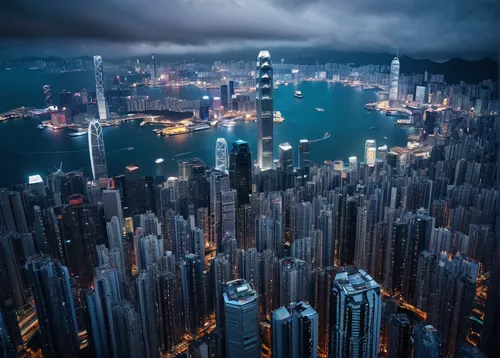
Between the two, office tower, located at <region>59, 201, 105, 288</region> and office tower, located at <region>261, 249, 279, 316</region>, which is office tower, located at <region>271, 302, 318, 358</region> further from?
office tower, located at <region>59, 201, 105, 288</region>

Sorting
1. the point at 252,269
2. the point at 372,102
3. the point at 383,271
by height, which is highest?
the point at 372,102

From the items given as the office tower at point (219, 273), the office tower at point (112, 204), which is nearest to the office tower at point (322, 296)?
the office tower at point (219, 273)

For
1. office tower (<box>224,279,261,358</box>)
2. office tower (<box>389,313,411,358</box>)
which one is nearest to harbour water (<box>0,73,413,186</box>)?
office tower (<box>224,279,261,358</box>)

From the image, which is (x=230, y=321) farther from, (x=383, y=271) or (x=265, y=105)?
(x=265, y=105)

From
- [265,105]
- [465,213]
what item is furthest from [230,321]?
[265,105]

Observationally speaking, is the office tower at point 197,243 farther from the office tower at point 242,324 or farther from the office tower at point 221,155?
the office tower at point 242,324

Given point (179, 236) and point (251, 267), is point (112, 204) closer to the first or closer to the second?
point (179, 236)
